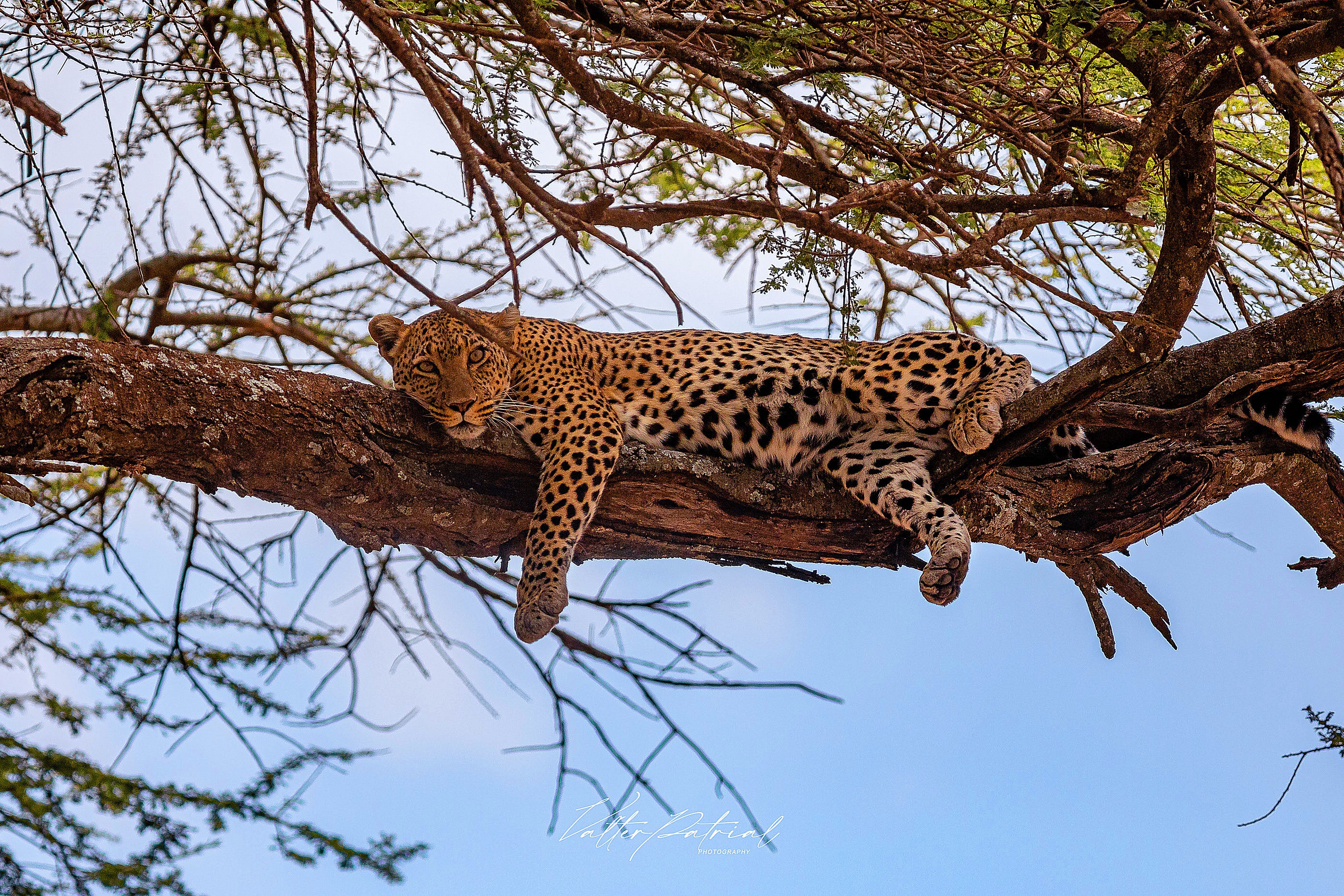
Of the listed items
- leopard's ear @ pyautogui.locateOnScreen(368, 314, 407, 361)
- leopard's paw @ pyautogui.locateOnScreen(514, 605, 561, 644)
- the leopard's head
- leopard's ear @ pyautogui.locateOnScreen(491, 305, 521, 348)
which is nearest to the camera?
leopard's paw @ pyautogui.locateOnScreen(514, 605, 561, 644)

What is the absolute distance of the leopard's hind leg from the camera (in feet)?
15.1

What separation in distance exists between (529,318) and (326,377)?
1667 mm

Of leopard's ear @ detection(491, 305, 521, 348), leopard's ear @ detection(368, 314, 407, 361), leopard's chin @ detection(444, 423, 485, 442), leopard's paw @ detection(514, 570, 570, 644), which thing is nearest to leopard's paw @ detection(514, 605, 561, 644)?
leopard's paw @ detection(514, 570, 570, 644)

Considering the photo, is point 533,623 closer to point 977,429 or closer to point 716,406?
point 716,406

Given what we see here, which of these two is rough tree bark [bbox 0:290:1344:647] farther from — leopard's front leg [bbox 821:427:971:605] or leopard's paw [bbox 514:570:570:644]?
leopard's paw [bbox 514:570:570:644]

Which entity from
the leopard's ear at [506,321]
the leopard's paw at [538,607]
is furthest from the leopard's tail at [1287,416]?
the leopard's ear at [506,321]

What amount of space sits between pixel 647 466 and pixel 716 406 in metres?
0.76

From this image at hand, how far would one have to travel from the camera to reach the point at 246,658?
5.68 m

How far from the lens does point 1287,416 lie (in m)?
4.71

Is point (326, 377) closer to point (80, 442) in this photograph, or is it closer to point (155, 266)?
point (80, 442)

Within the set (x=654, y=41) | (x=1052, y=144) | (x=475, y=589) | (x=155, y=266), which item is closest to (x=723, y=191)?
(x=654, y=41)

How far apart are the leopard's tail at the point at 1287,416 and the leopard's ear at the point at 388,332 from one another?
3803 mm

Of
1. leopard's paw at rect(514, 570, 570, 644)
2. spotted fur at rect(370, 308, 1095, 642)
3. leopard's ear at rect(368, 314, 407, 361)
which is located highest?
leopard's ear at rect(368, 314, 407, 361)

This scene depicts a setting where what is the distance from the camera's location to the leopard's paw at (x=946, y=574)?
13.9 feet
